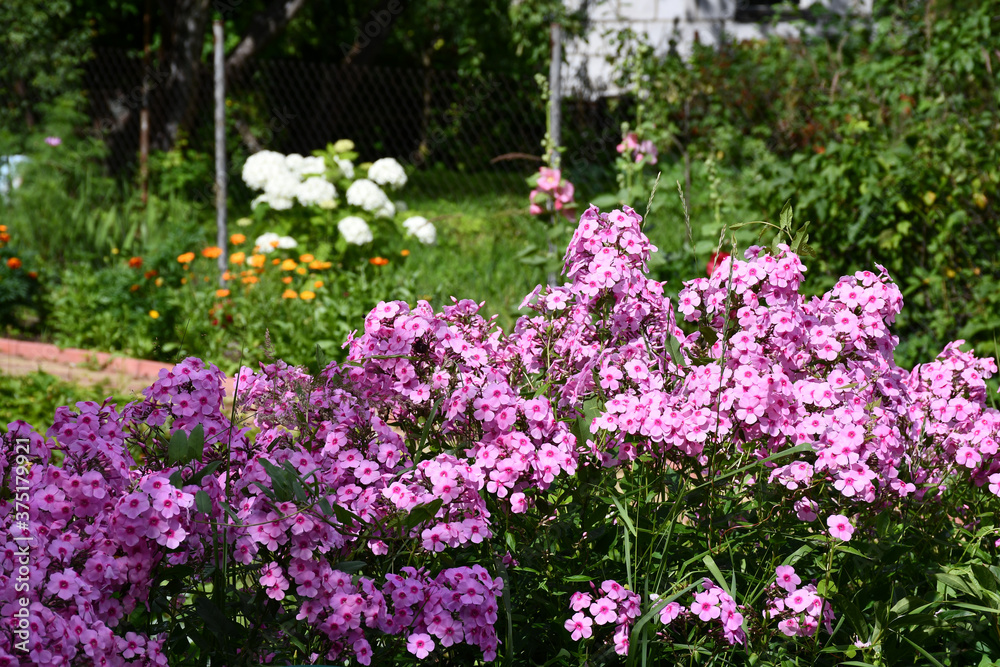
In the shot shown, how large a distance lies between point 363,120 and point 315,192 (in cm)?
581

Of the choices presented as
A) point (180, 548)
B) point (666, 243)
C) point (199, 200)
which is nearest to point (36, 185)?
point (199, 200)

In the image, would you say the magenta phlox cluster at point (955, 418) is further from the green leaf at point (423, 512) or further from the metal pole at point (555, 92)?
the metal pole at point (555, 92)

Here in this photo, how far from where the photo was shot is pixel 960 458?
174cm

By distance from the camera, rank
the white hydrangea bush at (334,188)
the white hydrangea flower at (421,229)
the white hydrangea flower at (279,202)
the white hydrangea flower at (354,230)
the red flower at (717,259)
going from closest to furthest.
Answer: the red flower at (717,259), the white hydrangea flower at (354,230), the white hydrangea bush at (334,188), the white hydrangea flower at (279,202), the white hydrangea flower at (421,229)

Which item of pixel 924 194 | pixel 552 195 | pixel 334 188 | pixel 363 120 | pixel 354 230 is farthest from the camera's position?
pixel 363 120

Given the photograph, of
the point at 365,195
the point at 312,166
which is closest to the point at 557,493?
the point at 365,195

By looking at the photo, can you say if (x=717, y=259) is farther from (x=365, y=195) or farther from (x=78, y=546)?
(x=365, y=195)

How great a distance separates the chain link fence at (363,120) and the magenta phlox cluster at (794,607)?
7114 millimetres

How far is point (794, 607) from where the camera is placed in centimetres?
148

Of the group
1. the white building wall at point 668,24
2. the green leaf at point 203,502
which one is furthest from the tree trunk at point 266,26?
the green leaf at point 203,502

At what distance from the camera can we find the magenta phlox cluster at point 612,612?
57.9 inches

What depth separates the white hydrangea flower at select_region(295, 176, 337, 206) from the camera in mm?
5465

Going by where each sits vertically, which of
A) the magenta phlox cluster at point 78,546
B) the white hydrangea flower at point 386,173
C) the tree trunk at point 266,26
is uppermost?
the tree trunk at point 266,26

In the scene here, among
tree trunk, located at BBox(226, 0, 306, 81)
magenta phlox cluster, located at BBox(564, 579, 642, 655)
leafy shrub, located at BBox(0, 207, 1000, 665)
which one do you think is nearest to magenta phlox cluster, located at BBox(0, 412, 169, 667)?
leafy shrub, located at BBox(0, 207, 1000, 665)
